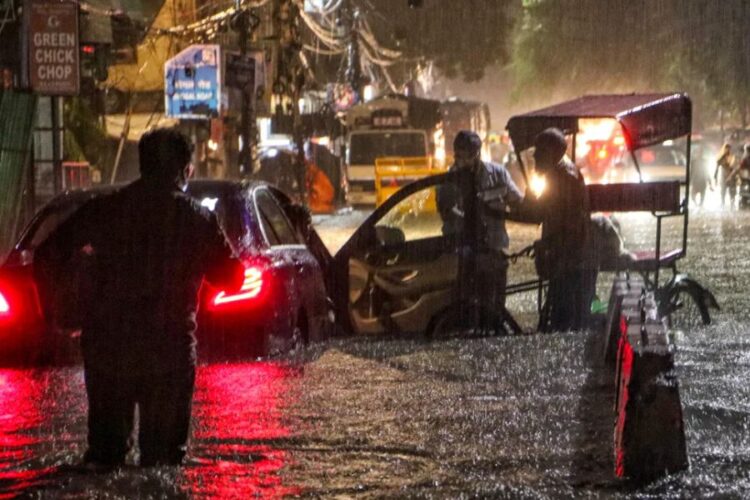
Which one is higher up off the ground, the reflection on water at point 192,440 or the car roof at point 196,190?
the car roof at point 196,190

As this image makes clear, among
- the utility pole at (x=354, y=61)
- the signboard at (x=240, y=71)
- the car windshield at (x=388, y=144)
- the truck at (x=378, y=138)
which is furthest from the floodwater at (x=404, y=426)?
the utility pole at (x=354, y=61)

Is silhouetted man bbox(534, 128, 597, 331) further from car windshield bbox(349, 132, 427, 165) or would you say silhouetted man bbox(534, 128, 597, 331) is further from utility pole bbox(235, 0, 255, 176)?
car windshield bbox(349, 132, 427, 165)

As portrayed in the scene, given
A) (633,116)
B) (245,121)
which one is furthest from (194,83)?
(633,116)

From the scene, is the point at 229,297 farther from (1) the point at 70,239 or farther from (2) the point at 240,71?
(2) the point at 240,71

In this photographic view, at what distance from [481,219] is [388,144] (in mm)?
31052

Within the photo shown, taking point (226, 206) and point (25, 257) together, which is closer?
point (25, 257)

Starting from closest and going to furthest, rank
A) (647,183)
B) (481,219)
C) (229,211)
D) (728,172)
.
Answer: (229,211)
(481,219)
(647,183)
(728,172)

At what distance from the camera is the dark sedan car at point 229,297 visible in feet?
26.7

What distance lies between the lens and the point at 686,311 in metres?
11.9

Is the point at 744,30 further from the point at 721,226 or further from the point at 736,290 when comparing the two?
the point at 736,290

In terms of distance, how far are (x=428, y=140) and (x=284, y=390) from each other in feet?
115

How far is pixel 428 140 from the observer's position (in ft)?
140

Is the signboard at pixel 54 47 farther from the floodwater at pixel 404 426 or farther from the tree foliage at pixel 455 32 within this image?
the tree foliage at pixel 455 32

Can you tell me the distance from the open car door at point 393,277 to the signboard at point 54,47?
803 cm
